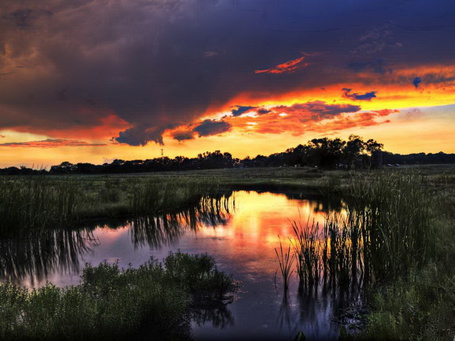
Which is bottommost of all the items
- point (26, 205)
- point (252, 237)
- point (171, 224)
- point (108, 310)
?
point (252, 237)

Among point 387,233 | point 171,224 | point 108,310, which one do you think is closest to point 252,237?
point 171,224

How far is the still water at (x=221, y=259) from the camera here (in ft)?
23.0

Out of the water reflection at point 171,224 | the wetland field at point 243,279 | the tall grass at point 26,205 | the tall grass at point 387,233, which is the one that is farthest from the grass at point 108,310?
the tall grass at point 26,205

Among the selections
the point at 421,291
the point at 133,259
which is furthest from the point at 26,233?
the point at 421,291

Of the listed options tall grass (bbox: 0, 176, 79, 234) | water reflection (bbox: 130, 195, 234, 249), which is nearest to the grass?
water reflection (bbox: 130, 195, 234, 249)

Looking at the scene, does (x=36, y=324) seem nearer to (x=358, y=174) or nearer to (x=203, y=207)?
(x=358, y=174)

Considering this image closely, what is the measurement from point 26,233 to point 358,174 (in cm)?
1398

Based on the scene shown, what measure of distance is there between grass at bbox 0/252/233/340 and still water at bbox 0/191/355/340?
69 cm

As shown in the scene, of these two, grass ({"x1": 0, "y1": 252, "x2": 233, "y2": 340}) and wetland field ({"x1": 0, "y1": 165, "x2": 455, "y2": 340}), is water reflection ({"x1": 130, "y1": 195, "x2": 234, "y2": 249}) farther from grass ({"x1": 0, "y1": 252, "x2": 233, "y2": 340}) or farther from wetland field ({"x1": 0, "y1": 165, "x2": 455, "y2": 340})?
grass ({"x1": 0, "y1": 252, "x2": 233, "y2": 340})

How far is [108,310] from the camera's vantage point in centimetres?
600

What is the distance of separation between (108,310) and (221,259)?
658cm

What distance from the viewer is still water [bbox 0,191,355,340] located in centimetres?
700

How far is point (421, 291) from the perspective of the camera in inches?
242

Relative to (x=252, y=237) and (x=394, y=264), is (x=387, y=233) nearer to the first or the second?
(x=394, y=264)
